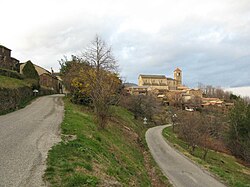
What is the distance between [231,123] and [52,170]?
1506 inches

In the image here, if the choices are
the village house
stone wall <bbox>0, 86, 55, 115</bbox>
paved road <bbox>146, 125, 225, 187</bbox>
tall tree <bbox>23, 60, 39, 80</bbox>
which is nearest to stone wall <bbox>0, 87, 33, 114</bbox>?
stone wall <bbox>0, 86, 55, 115</bbox>

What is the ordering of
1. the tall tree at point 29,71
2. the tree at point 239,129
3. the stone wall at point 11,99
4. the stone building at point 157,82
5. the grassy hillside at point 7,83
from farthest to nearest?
the stone building at point 157,82 < the tall tree at point 29,71 < the tree at point 239,129 < the grassy hillside at point 7,83 < the stone wall at point 11,99

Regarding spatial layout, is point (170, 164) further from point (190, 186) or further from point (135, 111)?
point (135, 111)

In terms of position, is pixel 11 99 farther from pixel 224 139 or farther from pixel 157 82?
pixel 157 82

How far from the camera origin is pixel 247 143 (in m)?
35.3

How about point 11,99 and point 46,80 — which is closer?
point 11,99

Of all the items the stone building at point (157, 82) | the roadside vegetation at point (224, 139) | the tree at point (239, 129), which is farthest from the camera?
the stone building at point (157, 82)

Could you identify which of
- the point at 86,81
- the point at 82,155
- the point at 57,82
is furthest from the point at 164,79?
the point at 82,155

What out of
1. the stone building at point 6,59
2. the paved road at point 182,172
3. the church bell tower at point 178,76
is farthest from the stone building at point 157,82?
the paved road at point 182,172

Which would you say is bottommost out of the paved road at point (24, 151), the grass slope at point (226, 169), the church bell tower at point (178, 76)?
the grass slope at point (226, 169)

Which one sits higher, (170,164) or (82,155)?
Result: (82,155)

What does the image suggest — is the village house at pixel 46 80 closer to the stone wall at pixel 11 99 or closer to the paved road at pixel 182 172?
the stone wall at pixel 11 99

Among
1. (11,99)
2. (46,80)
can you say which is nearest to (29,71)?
(46,80)

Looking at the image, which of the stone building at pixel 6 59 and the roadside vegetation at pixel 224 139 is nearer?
the roadside vegetation at pixel 224 139
